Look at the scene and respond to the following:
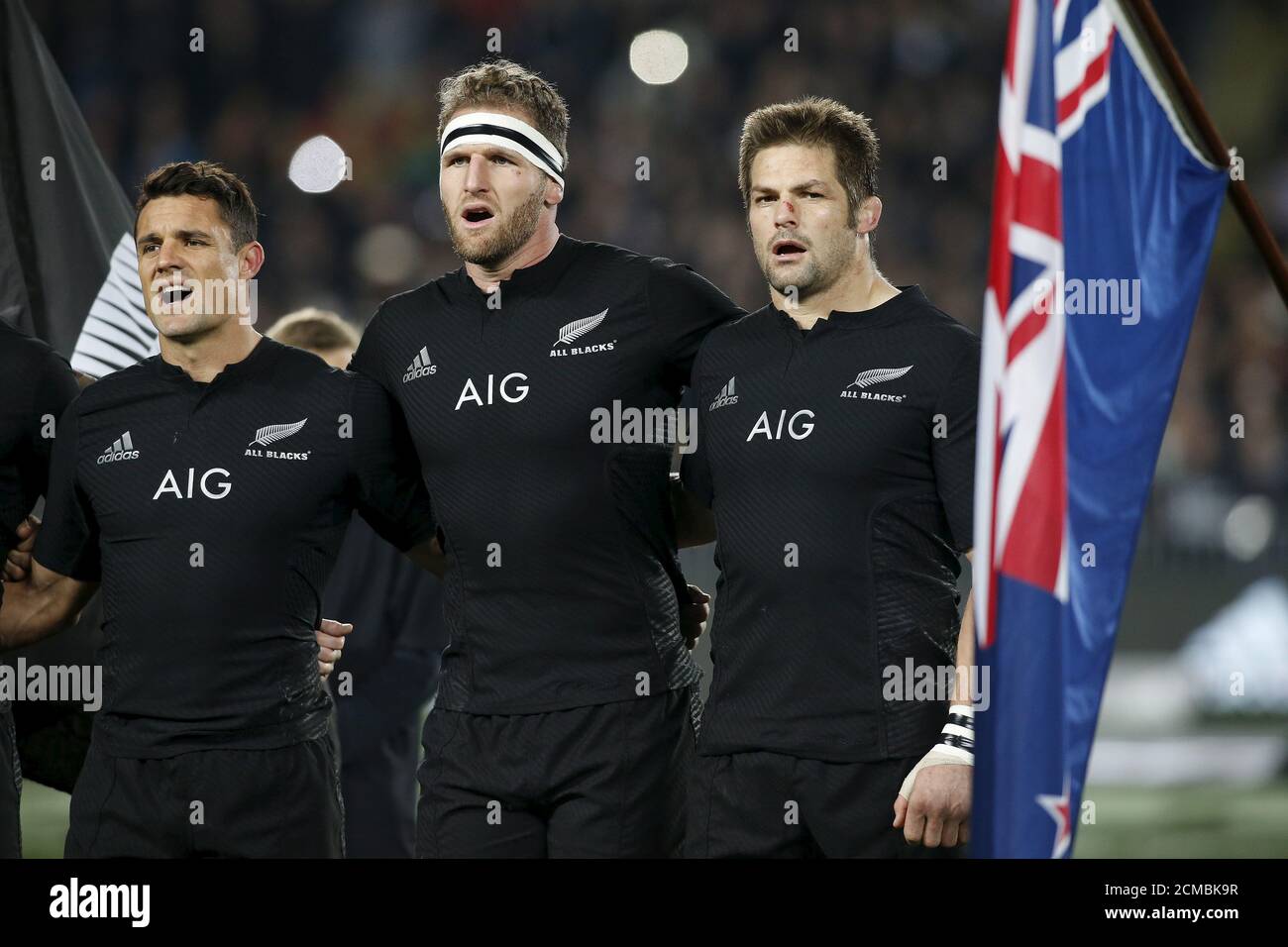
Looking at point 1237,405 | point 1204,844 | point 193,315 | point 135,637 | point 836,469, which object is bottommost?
point 1204,844

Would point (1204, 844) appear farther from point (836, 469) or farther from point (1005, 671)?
point (1005, 671)

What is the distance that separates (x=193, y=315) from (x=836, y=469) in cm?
141

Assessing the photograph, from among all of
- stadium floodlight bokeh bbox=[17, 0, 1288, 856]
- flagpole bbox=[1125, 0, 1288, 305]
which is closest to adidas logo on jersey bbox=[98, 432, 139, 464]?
flagpole bbox=[1125, 0, 1288, 305]

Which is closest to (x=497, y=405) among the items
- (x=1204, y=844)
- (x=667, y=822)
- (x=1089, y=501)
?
(x=667, y=822)

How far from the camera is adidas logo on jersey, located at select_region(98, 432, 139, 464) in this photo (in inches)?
143

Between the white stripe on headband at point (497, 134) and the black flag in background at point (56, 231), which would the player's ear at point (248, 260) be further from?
the black flag in background at point (56, 231)

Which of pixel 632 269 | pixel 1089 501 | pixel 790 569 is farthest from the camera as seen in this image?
pixel 632 269

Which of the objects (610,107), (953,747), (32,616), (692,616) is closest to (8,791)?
(32,616)

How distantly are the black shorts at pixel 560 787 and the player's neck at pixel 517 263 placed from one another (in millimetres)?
949

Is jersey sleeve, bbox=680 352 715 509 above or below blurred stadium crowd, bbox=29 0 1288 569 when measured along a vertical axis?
below

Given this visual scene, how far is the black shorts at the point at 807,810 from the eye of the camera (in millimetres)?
3244

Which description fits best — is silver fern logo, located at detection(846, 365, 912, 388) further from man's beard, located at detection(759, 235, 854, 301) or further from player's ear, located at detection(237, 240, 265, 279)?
player's ear, located at detection(237, 240, 265, 279)

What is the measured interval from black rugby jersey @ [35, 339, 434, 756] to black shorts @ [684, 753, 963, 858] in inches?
35.5
